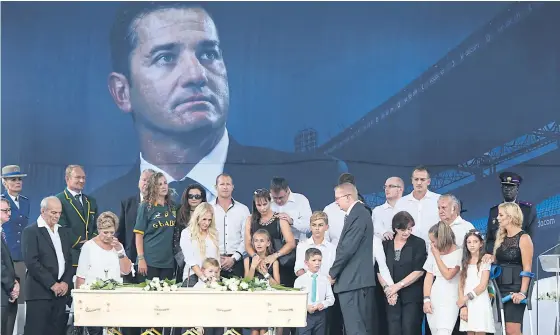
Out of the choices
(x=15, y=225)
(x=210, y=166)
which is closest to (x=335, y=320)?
(x=210, y=166)

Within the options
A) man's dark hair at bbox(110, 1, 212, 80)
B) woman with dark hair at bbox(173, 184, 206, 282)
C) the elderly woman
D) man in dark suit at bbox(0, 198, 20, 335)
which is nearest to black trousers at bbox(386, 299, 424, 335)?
woman with dark hair at bbox(173, 184, 206, 282)

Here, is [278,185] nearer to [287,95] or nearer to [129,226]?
[129,226]

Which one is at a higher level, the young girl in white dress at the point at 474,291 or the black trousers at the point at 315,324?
the young girl in white dress at the point at 474,291

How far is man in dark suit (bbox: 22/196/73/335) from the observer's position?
10.2m

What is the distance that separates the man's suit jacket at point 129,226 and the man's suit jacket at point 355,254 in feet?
6.67

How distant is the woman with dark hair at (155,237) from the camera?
1058 cm

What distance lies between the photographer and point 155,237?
1059 cm

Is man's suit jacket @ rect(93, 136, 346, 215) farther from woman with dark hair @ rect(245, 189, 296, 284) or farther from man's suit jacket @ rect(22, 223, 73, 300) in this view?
man's suit jacket @ rect(22, 223, 73, 300)

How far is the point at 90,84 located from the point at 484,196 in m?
4.47

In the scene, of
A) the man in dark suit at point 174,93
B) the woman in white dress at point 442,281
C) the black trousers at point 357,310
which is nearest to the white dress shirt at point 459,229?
the woman in white dress at point 442,281

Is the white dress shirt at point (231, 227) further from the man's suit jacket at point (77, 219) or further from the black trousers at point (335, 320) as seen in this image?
the man's suit jacket at point (77, 219)

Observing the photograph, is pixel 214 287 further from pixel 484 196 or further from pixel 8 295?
pixel 484 196

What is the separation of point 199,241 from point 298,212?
124 cm

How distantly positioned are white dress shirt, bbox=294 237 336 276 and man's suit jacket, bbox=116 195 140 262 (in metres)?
1.63
